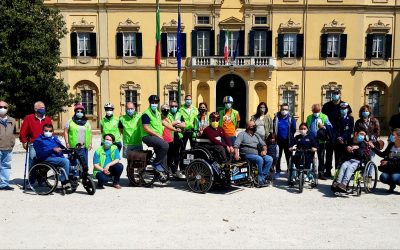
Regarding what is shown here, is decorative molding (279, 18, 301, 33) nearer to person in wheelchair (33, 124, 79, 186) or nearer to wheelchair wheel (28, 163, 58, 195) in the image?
person in wheelchair (33, 124, 79, 186)

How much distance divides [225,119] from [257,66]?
664 inches

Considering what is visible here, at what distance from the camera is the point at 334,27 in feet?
84.7

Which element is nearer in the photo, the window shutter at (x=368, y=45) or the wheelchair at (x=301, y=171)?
the wheelchair at (x=301, y=171)

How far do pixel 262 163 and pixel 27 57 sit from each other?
46.5 ft

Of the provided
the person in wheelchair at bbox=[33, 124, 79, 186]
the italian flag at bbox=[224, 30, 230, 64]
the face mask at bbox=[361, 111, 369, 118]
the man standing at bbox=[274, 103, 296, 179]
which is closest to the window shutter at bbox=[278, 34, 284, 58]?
the italian flag at bbox=[224, 30, 230, 64]

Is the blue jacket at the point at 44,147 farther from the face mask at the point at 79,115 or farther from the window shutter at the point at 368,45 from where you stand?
the window shutter at the point at 368,45

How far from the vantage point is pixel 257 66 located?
25.4 metres

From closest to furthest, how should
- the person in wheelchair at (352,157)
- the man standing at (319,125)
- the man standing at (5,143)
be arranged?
1. the person in wheelchair at (352,157)
2. the man standing at (5,143)
3. the man standing at (319,125)

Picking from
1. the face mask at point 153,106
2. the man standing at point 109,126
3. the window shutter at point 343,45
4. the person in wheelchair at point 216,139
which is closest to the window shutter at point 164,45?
the window shutter at point 343,45

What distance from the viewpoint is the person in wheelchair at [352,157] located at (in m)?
7.48

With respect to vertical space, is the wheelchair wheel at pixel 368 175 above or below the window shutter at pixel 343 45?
below

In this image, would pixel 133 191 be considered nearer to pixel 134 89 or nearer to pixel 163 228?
pixel 163 228

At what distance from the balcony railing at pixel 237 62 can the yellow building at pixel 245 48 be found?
0.23 ft

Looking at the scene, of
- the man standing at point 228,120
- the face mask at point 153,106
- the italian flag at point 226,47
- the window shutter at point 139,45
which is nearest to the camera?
the face mask at point 153,106
